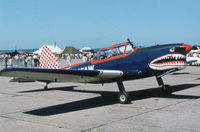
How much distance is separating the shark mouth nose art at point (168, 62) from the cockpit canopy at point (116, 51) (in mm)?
1044

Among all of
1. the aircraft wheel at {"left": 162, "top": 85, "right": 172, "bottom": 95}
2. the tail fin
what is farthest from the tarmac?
the tail fin

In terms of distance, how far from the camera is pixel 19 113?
7.45m

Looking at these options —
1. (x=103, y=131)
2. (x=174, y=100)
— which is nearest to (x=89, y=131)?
(x=103, y=131)

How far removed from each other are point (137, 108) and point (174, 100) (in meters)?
1.76

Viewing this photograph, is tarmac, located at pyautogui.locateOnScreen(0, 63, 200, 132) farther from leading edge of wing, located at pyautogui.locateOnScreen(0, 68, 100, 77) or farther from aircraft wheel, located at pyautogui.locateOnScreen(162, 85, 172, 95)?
leading edge of wing, located at pyautogui.locateOnScreen(0, 68, 100, 77)

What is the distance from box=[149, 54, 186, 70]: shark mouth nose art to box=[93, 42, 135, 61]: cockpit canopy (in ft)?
3.42

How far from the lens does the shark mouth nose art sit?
8.56 meters

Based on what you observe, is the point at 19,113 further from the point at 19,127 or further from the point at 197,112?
the point at 197,112

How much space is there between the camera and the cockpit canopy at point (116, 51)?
922 centimetres

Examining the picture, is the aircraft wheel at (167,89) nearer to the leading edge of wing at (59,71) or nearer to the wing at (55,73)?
the wing at (55,73)

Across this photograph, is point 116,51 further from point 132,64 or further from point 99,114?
point 99,114

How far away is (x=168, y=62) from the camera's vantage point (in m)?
8.59

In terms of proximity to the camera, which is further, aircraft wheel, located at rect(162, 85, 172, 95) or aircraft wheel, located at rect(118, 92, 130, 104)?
aircraft wheel, located at rect(162, 85, 172, 95)

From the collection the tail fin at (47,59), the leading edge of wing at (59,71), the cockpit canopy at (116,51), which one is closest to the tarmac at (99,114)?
the leading edge of wing at (59,71)
